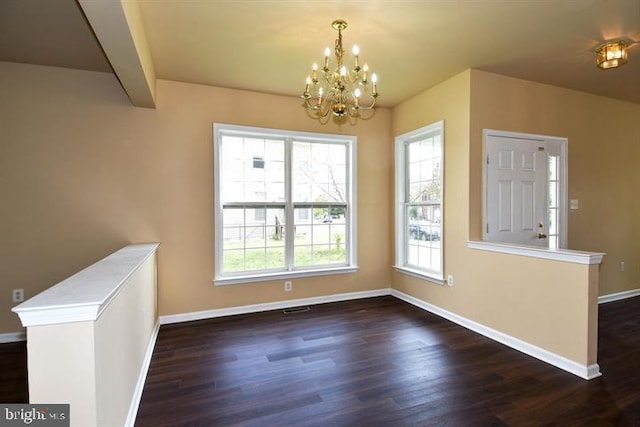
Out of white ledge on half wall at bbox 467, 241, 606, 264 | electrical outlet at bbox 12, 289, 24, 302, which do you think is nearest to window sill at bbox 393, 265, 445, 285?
white ledge on half wall at bbox 467, 241, 606, 264

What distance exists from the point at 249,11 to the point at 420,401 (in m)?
2.98

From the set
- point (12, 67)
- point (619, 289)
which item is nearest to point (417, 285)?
point (619, 289)

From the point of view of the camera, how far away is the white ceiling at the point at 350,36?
228 centimetres

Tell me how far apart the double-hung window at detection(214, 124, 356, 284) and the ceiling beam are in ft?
3.47

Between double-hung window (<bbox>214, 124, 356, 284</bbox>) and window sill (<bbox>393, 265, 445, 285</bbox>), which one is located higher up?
double-hung window (<bbox>214, 124, 356, 284</bbox>)

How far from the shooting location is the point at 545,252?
2.68 meters

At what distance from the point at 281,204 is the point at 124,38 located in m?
2.41

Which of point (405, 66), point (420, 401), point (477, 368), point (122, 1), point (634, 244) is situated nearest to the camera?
point (122, 1)

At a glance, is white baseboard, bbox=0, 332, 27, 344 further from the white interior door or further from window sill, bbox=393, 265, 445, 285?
the white interior door

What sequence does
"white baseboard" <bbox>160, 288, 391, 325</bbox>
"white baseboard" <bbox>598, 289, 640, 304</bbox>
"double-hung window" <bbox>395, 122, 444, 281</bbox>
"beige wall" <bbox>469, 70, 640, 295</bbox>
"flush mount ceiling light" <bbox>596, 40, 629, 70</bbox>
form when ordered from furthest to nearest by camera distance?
"white baseboard" <bbox>598, 289, 640, 304</bbox>
"double-hung window" <bbox>395, 122, 444, 281</bbox>
"white baseboard" <bbox>160, 288, 391, 325</bbox>
"beige wall" <bbox>469, 70, 640, 295</bbox>
"flush mount ceiling light" <bbox>596, 40, 629, 70</bbox>

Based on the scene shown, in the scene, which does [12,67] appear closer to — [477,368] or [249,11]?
[249,11]

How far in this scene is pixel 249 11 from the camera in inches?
91.2

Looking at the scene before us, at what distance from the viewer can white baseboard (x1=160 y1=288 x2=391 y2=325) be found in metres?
3.59

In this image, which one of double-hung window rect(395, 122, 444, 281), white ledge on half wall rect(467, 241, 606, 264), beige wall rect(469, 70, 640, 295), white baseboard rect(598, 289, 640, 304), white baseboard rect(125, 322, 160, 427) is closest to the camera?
white baseboard rect(125, 322, 160, 427)
